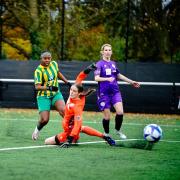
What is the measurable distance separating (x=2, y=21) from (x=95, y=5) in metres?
3.82

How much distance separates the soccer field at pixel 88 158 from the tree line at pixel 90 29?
9679mm

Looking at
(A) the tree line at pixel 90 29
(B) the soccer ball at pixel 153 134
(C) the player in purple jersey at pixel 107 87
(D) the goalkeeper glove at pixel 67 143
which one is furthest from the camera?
(A) the tree line at pixel 90 29

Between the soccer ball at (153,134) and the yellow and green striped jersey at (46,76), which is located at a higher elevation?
the yellow and green striped jersey at (46,76)

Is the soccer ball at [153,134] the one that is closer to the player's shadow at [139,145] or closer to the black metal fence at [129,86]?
the player's shadow at [139,145]

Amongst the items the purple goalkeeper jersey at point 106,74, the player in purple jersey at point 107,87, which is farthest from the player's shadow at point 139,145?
the purple goalkeeper jersey at point 106,74

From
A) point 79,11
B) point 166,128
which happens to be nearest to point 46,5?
point 79,11

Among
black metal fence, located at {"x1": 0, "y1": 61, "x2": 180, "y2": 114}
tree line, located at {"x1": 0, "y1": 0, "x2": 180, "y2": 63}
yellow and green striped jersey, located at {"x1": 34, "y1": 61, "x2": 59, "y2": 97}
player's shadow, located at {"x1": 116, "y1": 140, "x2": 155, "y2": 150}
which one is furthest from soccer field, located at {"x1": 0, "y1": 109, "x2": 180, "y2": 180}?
tree line, located at {"x1": 0, "y1": 0, "x2": 180, "y2": 63}

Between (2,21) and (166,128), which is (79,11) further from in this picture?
(166,128)

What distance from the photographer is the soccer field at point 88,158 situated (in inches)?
348

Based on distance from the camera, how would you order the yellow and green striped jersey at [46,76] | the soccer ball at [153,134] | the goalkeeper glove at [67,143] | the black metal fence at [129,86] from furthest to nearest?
1. the black metal fence at [129,86]
2. the yellow and green striped jersey at [46,76]
3. the goalkeeper glove at [67,143]
4. the soccer ball at [153,134]

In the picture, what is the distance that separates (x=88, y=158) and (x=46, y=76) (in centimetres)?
326

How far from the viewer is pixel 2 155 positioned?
34.8 ft

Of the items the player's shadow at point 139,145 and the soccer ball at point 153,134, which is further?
the player's shadow at point 139,145

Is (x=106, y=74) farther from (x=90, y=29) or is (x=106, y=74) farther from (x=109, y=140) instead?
(x=90, y=29)
